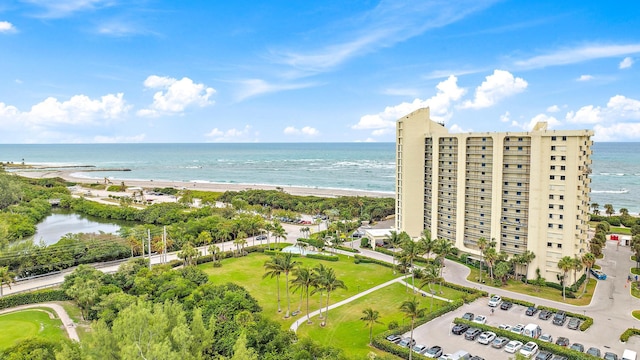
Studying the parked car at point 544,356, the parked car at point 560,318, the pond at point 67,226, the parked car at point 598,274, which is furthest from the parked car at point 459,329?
the pond at point 67,226

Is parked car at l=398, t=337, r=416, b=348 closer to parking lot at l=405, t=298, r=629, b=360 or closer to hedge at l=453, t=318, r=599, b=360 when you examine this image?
parking lot at l=405, t=298, r=629, b=360

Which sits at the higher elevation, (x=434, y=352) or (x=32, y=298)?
(x=32, y=298)

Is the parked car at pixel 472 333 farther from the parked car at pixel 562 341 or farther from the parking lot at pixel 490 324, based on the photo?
the parked car at pixel 562 341

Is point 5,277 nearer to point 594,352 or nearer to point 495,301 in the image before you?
point 495,301

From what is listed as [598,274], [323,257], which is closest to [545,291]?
[598,274]

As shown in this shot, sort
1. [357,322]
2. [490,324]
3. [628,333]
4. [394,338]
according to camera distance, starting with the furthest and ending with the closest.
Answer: [357,322] → [490,324] → [628,333] → [394,338]

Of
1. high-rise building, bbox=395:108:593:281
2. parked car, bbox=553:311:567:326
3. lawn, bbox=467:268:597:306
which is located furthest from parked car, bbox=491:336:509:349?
high-rise building, bbox=395:108:593:281
